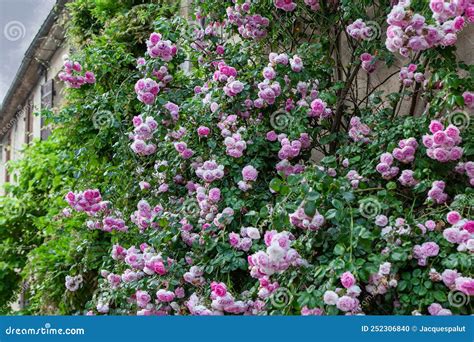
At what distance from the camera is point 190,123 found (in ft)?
13.8

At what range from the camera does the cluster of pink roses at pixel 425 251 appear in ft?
9.35

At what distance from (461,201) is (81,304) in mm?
3812

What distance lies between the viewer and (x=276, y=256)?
2.86 metres

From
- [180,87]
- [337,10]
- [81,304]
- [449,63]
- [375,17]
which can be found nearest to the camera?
[449,63]

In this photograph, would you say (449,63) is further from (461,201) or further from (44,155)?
(44,155)

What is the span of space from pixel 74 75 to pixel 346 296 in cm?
298

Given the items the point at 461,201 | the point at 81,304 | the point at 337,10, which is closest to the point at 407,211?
the point at 461,201

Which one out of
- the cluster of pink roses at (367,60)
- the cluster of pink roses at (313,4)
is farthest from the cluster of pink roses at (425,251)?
the cluster of pink roses at (313,4)

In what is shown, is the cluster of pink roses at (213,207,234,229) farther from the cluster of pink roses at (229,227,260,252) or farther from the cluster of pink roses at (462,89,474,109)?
the cluster of pink roses at (462,89,474,109)

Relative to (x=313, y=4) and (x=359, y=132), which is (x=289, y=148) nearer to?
(x=359, y=132)

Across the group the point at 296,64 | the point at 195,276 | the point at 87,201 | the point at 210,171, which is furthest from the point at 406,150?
the point at 87,201

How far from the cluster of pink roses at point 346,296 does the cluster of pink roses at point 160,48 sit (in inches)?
87.4

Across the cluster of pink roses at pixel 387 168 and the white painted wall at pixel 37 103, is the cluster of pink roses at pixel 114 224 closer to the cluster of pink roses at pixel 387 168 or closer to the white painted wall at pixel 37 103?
the cluster of pink roses at pixel 387 168

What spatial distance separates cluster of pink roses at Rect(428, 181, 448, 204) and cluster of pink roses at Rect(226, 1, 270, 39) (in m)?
1.94
